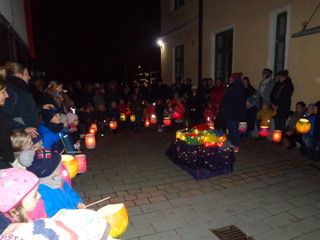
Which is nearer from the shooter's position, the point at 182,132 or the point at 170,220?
the point at 170,220

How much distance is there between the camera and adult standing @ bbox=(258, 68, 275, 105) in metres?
8.26

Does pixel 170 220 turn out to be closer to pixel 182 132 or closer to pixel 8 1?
pixel 182 132

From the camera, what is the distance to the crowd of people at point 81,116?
8.85 feet

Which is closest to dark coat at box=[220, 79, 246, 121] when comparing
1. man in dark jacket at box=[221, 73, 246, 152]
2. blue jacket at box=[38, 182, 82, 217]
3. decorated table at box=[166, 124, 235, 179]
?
man in dark jacket at box=[221, 73, 246, 152]

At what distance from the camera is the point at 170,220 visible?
407cm

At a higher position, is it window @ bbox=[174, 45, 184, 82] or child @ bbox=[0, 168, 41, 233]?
window @ bbox=[174, 45, 184, 82]

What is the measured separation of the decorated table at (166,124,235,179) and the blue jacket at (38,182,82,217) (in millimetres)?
3124

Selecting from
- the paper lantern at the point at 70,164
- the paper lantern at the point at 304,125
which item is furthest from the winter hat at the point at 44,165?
the paper lantern at the point at 304,125

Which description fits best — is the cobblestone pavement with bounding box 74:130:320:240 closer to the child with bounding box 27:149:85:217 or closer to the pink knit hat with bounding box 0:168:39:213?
the child with bounding box 27:149:85:217

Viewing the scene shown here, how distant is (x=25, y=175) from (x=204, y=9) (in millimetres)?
11842

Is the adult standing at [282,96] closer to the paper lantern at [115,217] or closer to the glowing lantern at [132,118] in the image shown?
the glowing lantern at [132,118]

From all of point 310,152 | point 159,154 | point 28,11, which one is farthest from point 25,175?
Answer: point 28,11

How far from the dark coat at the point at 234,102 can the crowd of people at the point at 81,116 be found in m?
0.02

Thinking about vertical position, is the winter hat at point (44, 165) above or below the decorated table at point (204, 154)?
above
